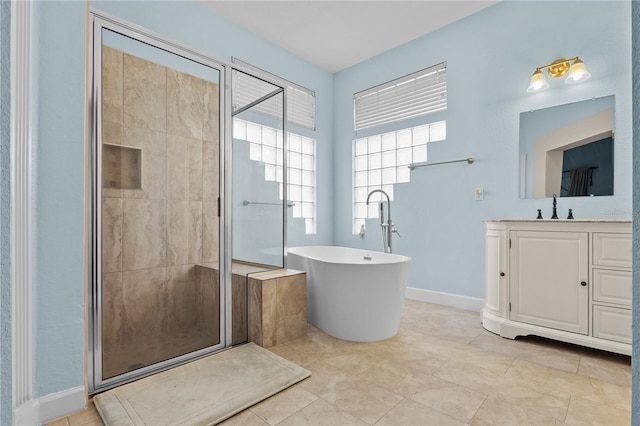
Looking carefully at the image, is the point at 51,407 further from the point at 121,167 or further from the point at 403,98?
the point at 403,98

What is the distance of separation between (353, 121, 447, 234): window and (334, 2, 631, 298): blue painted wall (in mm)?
136

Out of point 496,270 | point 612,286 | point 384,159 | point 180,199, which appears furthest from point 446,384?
point 384,159

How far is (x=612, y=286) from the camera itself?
212 cm

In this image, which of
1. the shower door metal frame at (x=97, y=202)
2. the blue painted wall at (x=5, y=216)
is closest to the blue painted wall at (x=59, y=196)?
the shower door metal frame at (x=97, y=202)

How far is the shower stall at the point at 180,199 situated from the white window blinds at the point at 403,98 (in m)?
1.67

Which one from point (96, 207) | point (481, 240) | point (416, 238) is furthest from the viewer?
point (416, 238)

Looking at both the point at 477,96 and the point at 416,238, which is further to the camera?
the point at 416,238

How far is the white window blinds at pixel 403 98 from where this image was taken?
3.55 m

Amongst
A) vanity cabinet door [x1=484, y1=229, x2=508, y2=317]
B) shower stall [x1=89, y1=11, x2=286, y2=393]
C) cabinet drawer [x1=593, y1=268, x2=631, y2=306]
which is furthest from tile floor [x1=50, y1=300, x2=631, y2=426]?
shower stall [x1=89, y1=11, x2=286, y2=393]

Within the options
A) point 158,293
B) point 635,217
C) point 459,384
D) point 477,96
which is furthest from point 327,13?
point 635,217

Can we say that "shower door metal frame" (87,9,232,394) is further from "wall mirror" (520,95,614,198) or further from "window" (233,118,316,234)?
"wall mirror" (520,95,614,198)

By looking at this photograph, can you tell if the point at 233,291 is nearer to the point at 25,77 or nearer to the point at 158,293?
the point at 158,293

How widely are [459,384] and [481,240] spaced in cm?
171

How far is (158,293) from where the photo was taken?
2617mm
